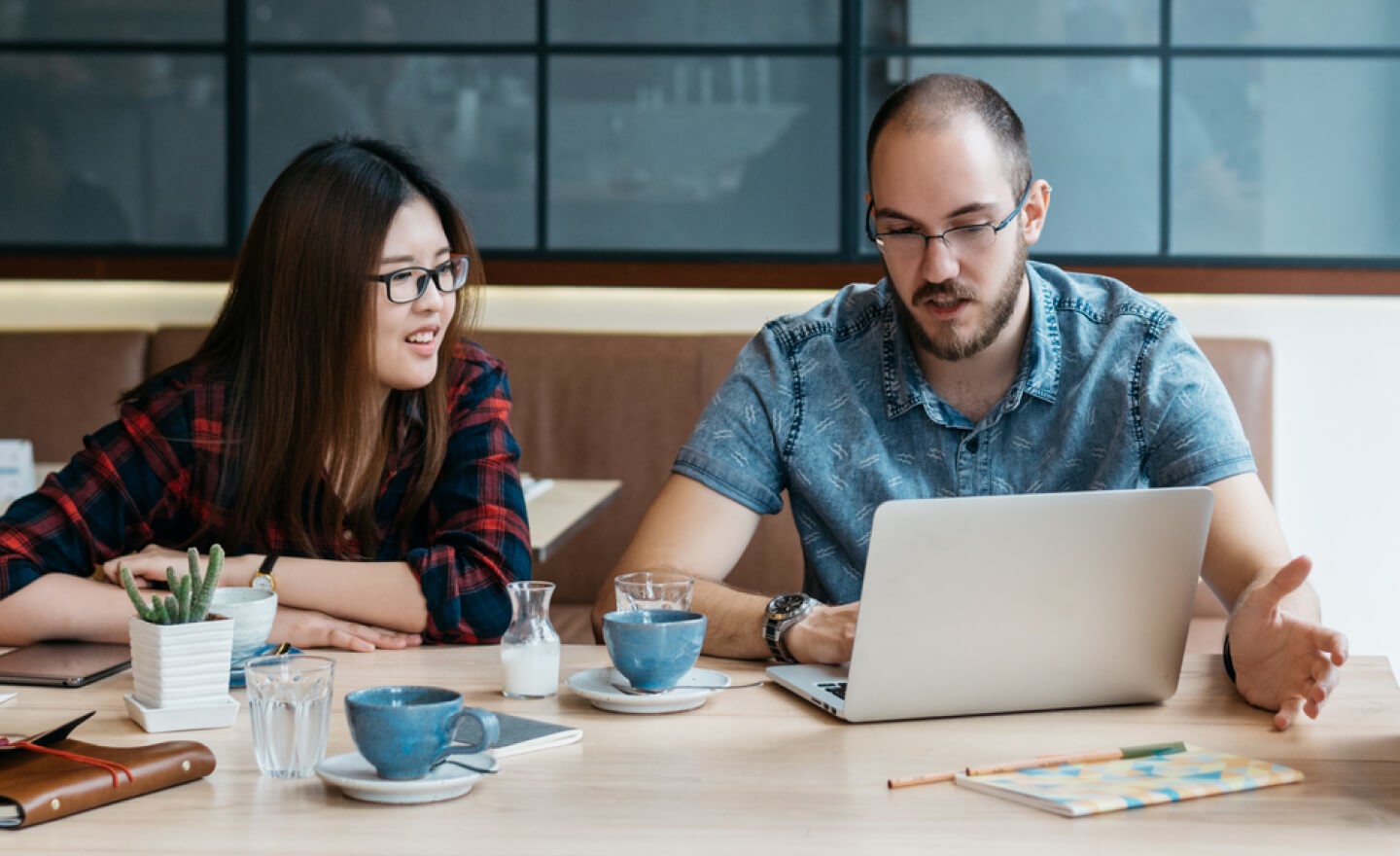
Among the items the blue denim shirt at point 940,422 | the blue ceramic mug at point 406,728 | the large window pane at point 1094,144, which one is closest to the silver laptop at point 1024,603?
the blue ceramic mug at point 406,728

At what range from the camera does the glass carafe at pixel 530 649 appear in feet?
4.29

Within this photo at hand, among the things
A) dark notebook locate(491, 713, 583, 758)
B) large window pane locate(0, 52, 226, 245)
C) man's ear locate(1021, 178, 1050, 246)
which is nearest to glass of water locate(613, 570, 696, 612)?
dark notebook locate(491, 713, 583, 758)

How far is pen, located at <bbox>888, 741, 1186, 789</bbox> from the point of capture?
1.07 m

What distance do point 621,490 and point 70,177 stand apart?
163cm

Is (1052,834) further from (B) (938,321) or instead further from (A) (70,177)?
(A) (70,177)

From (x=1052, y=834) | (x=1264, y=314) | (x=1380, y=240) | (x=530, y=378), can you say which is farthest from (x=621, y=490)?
(x=1052, y=834)

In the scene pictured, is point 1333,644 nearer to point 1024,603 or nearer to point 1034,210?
point 1024,603

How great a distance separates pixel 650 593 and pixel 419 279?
2.02ft

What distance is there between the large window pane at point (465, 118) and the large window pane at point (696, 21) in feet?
0.52

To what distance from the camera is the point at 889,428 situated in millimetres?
1812

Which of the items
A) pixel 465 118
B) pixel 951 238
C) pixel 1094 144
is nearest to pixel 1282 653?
pixel 951 238

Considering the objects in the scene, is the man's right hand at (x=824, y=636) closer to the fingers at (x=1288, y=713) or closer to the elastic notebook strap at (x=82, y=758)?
the fingers at (x=1288, y=713)

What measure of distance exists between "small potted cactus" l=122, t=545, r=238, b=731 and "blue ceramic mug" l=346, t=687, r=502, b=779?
239 millimetres

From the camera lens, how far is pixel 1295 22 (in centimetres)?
344
